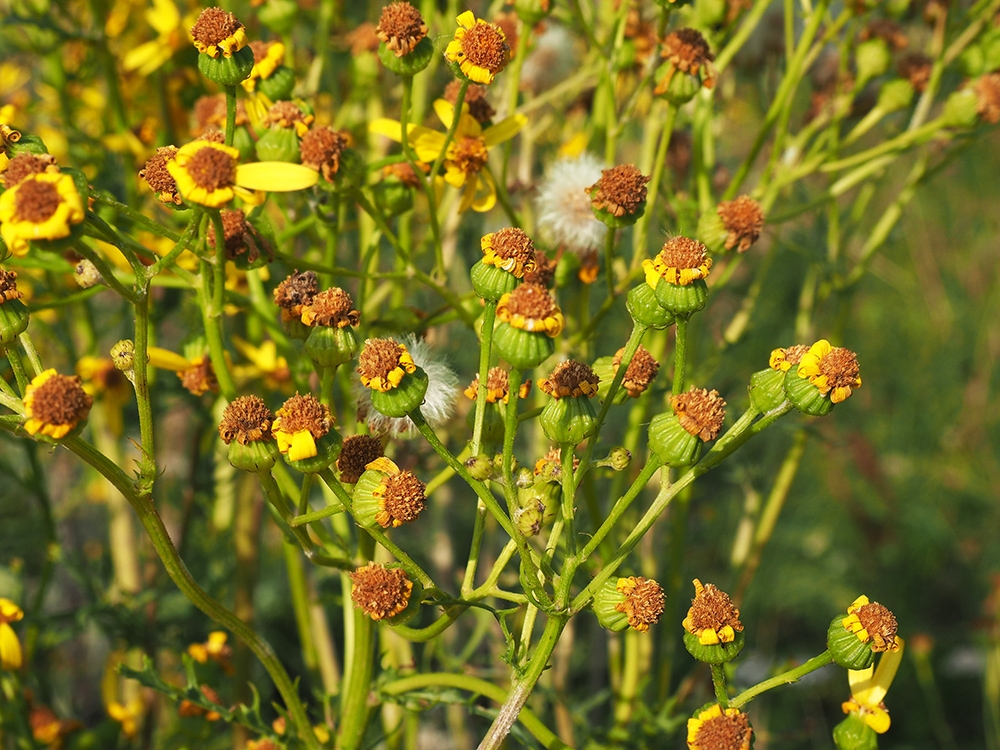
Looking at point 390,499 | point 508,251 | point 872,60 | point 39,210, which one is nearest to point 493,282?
point 508,251

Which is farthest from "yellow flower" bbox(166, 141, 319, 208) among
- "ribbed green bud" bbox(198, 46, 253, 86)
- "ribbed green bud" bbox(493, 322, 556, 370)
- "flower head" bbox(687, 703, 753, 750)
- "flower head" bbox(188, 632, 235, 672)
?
"flower head" bbox(188, 632, 235, 672)

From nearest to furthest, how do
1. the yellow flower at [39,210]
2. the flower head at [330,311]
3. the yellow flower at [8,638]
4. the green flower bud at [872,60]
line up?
1. the yellow flower at [39,210]
2. the flower head at [330,311]
3. the yellow flower at [8,638]
4. the green flower bud at [872,60]

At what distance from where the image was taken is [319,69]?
6.31 feet

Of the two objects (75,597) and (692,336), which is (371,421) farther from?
(75,597)

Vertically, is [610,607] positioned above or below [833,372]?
below

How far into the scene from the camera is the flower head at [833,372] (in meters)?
1.12

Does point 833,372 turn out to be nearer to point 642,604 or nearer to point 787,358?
point 787,358

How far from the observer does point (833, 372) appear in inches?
44.1

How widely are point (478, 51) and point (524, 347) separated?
0.42 m

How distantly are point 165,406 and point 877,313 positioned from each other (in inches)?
143

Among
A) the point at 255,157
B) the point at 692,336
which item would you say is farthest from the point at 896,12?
the point at 255,157

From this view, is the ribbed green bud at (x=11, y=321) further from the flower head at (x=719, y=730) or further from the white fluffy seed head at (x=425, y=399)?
the flower head at (x=719, y=730)

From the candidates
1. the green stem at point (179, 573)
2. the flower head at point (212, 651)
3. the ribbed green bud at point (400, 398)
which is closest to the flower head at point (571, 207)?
the ribbed green bud at point (400, 398)

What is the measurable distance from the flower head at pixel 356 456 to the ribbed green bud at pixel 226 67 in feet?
1.52
